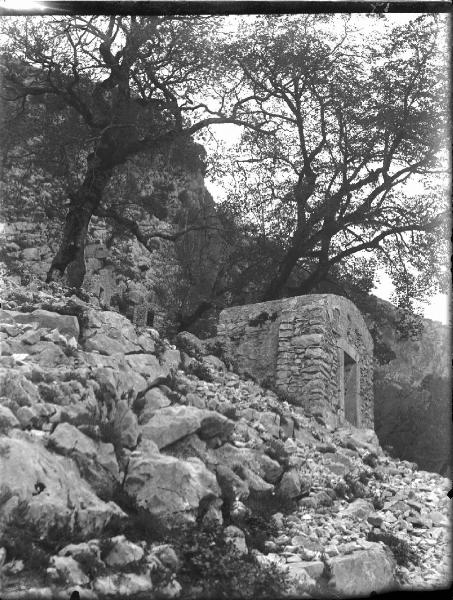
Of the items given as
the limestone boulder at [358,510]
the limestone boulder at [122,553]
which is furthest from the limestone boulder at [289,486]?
the limestone boulder at [122,553]

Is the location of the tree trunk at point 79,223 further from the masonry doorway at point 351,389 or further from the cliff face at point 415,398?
the cliff face at point 415,398

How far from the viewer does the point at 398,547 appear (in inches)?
316

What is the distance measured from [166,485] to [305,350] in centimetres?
704

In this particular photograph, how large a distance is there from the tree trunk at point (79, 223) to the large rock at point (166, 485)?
8276 millimetres

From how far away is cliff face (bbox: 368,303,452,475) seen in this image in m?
19.5

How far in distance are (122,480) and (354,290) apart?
12410 mm

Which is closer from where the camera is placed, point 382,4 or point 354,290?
point 382,4

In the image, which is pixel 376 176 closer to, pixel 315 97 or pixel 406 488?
pixel 315 97

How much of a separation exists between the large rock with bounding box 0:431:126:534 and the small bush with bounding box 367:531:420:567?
3.20 m

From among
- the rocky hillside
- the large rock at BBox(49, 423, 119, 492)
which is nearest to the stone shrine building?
the rocky hillside

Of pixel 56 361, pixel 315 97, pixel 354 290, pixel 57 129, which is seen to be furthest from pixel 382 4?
pixel 354 290

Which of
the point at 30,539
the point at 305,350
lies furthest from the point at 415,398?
the point at 30,539

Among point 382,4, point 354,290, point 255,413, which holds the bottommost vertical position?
point 255,413

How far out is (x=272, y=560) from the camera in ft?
23.1
